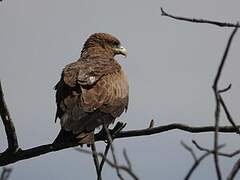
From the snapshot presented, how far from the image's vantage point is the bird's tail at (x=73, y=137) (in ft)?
24.6

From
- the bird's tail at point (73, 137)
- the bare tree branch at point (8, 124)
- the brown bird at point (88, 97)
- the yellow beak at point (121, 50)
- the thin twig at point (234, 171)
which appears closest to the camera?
the thin twig at point (234, 171)

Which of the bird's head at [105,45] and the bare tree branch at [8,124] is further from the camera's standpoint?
the bird's head at [105,45]

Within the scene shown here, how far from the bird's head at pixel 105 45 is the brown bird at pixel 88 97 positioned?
1338mm

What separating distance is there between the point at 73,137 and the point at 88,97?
98 cm

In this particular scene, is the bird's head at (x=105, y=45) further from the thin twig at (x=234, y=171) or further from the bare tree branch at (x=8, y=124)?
the thin twig at (x=234, y=171)

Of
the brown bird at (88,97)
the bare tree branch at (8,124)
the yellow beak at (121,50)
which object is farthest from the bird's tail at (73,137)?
the yellow beak at (121,50)

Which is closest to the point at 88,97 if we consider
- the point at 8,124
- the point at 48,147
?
the point at 48,147

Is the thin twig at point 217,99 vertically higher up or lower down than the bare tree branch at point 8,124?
higher up

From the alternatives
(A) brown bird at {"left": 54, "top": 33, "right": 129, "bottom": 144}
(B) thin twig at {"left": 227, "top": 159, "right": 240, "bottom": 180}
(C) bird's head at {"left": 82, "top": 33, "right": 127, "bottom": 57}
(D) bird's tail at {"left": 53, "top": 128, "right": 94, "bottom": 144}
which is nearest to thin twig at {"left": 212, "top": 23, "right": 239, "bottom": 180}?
(B) thin twig at {"left": 227, "top": 159, "right": 240, "bottom": 180}

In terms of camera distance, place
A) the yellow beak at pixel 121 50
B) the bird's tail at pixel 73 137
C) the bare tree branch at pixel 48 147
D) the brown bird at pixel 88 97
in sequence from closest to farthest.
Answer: the bare tree branch at pixel 48 147, the bird's tail at pixel 73 137, the brown bird at pixel 88 97, the yellow beak at pixel 121 50

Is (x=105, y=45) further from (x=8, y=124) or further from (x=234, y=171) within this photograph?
(x=234, y=171)

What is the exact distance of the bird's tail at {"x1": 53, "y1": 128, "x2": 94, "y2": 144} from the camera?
7.51m

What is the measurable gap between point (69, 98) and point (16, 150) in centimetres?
255

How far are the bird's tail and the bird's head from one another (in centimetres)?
437
